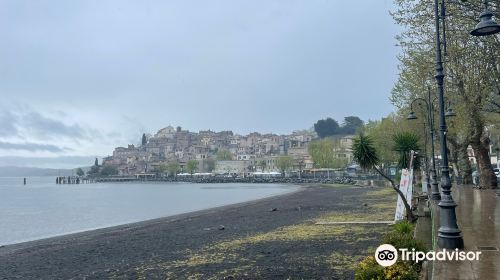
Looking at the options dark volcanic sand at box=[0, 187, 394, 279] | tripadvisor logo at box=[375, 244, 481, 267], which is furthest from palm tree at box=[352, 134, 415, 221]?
tripadvisor logo at box=[375, 244, 481, 267]

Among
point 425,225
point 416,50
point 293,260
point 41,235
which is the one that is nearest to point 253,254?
point 293,260

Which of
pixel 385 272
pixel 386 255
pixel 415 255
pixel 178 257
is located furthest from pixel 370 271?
pixel 178 257

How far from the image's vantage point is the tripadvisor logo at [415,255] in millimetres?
7521

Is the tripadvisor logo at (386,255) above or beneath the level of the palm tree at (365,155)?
beneath

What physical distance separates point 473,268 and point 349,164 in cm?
13005

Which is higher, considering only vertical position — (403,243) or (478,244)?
(403,243)

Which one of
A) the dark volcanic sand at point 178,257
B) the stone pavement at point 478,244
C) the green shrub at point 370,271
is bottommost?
the dark volcanic sand at point 178,257

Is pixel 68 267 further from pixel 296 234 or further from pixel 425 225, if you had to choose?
pixel 425 225

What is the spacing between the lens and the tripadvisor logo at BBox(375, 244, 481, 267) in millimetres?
7521

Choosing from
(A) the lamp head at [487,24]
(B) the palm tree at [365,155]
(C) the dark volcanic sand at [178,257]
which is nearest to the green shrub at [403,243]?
(C) the dark volcanic sand at [178,257]

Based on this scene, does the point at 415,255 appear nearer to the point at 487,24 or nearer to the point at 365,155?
the point at 487,24

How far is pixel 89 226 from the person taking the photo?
3634 cm

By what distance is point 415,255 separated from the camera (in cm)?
842

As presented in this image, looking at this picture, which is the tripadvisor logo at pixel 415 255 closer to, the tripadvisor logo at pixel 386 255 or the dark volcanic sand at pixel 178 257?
the tripadvisor logo at pixel 386 255
